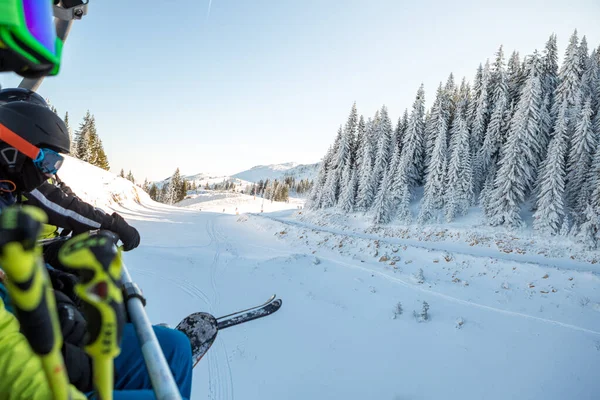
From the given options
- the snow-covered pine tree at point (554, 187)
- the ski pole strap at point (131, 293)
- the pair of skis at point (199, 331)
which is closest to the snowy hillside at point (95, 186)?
the pair of skis at point (199, 331)

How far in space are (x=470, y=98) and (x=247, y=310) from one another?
44.1m

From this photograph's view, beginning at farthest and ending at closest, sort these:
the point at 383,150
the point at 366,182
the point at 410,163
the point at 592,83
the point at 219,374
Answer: the point at 383,150, the point at 366,182, the point at 410,163, the point at 592,83, the point at 219,374

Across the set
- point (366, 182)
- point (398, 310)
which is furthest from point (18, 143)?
point (366, 182)

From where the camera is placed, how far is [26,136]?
1865mm

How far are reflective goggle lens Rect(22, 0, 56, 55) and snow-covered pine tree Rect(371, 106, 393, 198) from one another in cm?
4068

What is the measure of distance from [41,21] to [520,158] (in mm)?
35760

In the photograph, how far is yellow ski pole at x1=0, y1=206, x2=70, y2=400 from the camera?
693mm

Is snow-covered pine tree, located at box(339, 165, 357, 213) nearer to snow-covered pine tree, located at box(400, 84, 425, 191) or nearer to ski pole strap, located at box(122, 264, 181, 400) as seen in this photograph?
snow-covered pine tree, located at box(400, 84, 425, 191)

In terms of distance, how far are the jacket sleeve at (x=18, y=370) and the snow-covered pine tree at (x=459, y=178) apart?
3390cm

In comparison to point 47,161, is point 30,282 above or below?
below

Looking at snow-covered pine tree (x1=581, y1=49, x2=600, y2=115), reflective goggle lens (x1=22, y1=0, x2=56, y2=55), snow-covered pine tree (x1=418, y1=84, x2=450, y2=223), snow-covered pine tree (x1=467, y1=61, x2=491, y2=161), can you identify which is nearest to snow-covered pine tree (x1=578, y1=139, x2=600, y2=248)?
snow-covered pine tree (x1=581, y1=49, x2=600, y2=115)

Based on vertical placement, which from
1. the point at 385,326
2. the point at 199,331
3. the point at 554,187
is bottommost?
the point at 385,326

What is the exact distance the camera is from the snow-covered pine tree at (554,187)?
24.7 meters

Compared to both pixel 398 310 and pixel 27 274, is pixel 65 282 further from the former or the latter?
pixel 398 310
